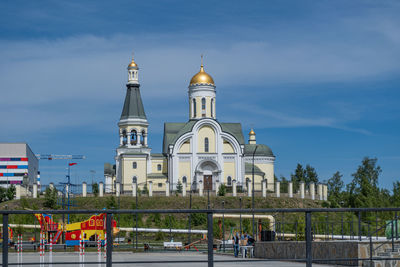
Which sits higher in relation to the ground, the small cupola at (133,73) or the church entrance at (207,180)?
the small cupola at (133,73)

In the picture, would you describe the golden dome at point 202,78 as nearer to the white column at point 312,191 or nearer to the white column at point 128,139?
the white column at point 128,139

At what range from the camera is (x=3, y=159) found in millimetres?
136000

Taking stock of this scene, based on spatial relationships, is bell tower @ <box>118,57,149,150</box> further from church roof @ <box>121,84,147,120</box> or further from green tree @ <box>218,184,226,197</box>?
green tree @ <box>218,184,226,197</box>

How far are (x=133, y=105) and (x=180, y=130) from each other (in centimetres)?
760

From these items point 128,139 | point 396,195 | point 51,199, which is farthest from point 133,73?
point 396,195

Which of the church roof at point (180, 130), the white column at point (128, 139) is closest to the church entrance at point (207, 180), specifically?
the church roof at point (180, 130)

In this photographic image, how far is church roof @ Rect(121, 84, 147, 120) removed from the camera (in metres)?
84.1

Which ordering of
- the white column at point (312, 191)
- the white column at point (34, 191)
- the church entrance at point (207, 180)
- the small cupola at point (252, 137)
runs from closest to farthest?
the white column at point (34, 191)
the white column at point (312, 191)
the church entrance at point (207, 180)
the small cupola at point (252, 137)

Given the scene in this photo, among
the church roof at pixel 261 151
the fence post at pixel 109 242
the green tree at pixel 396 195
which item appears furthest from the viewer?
the church roof at pixel 261 151

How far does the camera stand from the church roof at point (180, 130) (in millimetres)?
82381

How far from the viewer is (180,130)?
8269 centimetres

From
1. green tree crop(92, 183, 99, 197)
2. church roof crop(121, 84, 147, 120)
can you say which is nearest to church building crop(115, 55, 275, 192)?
church roof crop(121, 84, 147, 120)

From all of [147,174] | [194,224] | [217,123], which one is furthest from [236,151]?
[194,224]

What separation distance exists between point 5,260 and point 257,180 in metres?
73.1
